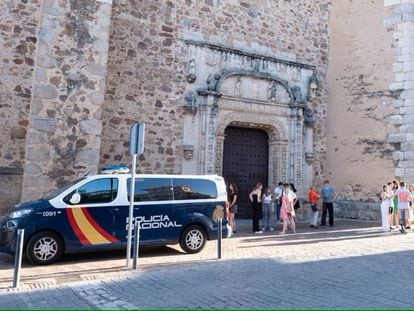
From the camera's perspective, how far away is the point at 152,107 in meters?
12.4

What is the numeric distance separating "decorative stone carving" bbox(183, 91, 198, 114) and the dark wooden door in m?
1.68

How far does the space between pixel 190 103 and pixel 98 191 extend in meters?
5.69

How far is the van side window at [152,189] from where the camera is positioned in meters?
8.05

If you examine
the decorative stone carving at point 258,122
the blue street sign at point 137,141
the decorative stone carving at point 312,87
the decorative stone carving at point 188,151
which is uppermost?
the decorative stone carving at point 312,87

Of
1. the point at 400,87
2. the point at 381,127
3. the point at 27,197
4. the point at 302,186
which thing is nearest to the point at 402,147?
the point at 381,127

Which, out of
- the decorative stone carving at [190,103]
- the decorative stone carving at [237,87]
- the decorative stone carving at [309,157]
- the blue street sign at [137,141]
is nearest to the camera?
the blue street sign at [137,141]

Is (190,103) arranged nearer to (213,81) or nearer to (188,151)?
(213,81)

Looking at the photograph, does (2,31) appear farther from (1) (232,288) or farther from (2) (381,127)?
(2) (381,127)

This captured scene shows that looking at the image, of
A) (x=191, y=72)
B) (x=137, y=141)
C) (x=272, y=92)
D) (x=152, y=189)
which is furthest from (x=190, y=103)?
(x=137, y=141)

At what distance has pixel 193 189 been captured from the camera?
8.61 metres

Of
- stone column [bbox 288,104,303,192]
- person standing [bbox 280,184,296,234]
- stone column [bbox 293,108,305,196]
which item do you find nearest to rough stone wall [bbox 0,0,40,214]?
person standing [bbox 280,184,296,234]

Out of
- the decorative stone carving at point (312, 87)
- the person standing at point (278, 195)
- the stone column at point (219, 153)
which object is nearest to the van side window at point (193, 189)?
the stone column at point (219, 153)

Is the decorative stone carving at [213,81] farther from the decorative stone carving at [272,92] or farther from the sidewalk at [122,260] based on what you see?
the sidewalk at [122,260]

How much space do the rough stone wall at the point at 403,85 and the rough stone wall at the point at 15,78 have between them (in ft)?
37.0
